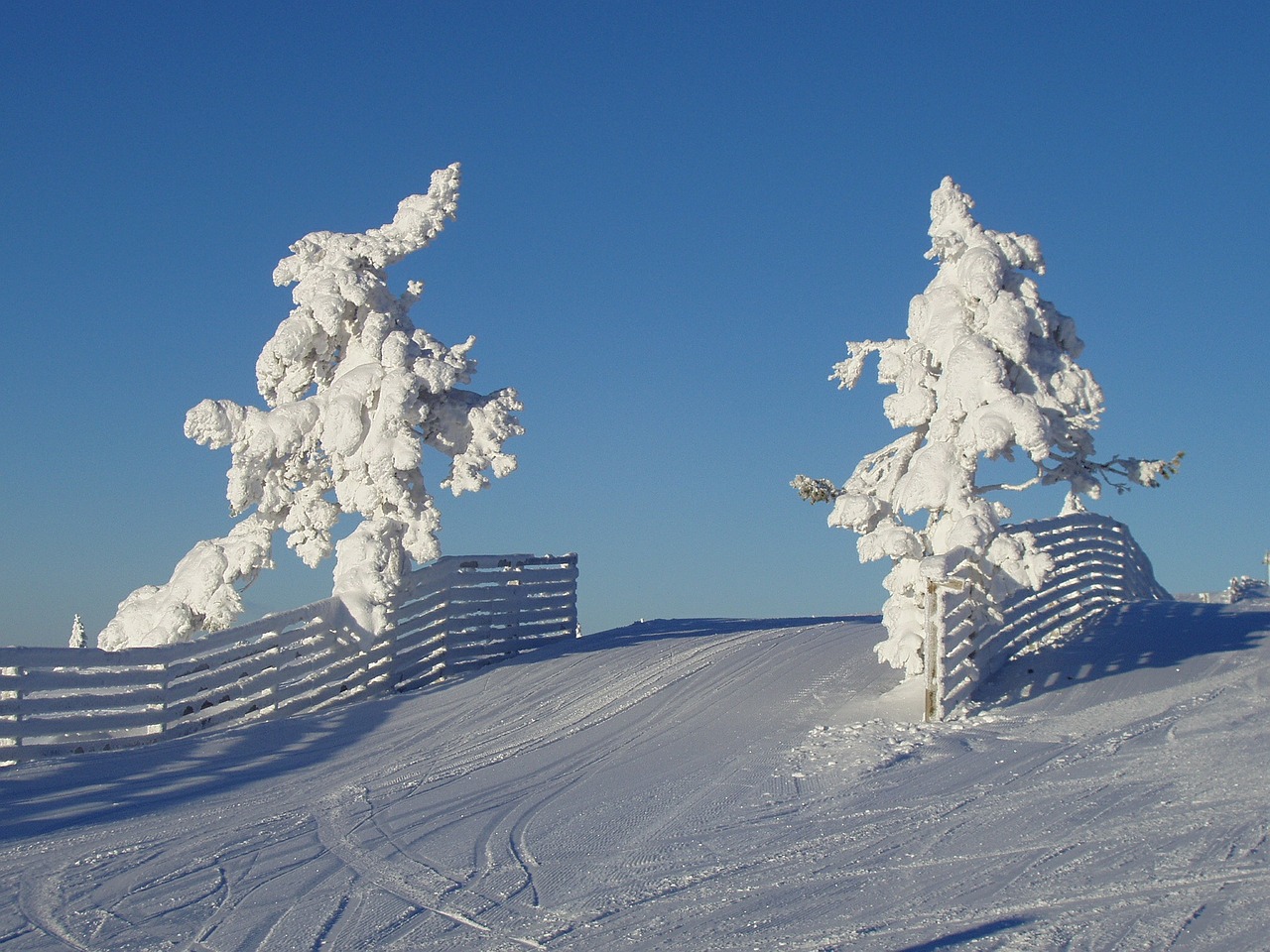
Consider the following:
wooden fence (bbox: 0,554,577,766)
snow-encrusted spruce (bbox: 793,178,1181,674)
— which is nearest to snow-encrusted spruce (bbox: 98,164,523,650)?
wooden fence (bbox: 0,554,577,766)

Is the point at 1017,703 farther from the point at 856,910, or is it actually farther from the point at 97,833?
the point at 97,833

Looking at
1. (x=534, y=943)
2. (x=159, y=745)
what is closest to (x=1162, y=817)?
(x=534, y=943)

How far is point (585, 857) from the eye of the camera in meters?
5.79

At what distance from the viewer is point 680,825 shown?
21.1 ft

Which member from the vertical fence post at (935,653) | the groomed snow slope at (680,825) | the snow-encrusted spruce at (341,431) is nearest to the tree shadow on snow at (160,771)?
the groomed snow slope at (680,825)

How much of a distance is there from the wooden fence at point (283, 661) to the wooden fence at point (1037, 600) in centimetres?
571

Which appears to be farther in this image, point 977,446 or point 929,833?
→ point 977,446

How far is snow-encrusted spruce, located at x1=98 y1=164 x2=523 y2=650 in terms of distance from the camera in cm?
1272

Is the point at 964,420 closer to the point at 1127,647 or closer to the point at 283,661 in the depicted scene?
the point at 1127,647

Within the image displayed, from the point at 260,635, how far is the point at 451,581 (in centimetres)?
341

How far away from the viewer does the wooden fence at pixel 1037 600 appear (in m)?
9.84

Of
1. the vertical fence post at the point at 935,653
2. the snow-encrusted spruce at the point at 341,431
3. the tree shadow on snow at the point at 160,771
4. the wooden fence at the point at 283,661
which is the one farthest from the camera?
the snow-encrusted spruce at the point at 341,431

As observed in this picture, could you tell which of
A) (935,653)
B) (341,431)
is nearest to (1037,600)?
(935,653)

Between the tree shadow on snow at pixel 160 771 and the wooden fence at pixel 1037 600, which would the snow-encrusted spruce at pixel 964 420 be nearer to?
the wooden fence at pixel 1037 600
